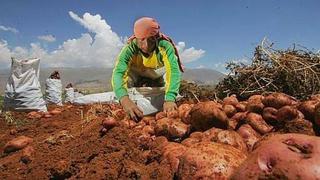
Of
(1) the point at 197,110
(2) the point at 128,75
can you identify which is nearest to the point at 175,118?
(1) the point at 197,110

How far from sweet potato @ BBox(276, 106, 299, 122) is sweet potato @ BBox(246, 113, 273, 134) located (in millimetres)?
156

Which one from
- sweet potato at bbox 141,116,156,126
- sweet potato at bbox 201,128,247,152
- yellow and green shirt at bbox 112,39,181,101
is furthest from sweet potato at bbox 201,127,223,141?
yellow and green shirt at bbox 112,39,181,101

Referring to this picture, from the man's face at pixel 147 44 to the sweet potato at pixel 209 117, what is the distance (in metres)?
2.11

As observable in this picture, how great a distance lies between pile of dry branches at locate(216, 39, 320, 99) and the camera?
5031mm

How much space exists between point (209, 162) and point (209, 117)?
980 millimetres

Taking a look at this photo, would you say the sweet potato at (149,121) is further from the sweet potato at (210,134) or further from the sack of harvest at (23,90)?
the sack of harvest at (23,90)

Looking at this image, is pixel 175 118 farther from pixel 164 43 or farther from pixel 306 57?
pixel 306 57

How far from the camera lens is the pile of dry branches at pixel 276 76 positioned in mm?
5031

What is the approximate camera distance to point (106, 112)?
5.36 m

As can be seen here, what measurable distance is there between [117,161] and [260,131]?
1210mm

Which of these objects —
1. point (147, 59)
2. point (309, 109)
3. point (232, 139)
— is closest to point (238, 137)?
point (232, 139)

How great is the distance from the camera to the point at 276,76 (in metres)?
5.27

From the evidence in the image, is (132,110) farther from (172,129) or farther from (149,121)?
(172,129)

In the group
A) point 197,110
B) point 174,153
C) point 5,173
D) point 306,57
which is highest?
point 306,57
